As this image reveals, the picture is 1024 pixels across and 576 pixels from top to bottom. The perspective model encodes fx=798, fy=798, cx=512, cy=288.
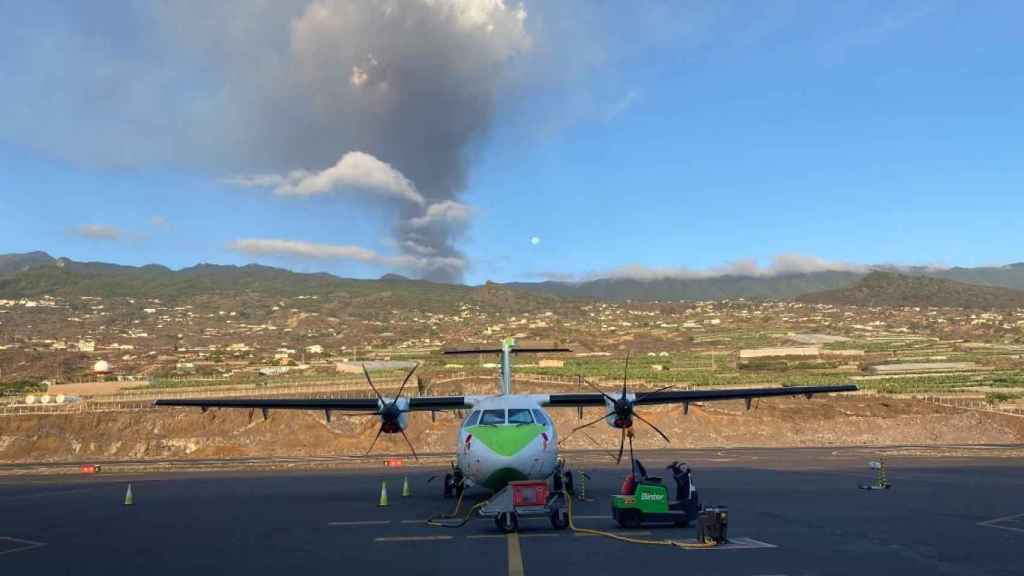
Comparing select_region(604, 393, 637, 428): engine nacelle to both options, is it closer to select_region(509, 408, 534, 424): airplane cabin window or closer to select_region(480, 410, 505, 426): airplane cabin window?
select_region(509, 408, 534, 424): airplane cabin window

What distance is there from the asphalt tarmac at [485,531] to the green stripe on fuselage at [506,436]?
175 cm

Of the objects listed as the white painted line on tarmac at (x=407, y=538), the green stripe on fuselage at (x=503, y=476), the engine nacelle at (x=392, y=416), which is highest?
the engine nacelle at (x=392, y=416)

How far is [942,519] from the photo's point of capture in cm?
1838

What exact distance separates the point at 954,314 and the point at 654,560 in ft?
706

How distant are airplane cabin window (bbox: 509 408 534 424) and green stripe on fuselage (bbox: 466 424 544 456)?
356mm

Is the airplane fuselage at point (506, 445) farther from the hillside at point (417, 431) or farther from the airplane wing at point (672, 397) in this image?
the hillside at point (417, 431)

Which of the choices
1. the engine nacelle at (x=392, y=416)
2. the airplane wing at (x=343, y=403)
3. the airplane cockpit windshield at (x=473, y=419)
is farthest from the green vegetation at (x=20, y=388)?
the airplane cockpit windshield at (x=473, y=419)

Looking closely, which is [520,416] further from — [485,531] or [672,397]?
[672,397]

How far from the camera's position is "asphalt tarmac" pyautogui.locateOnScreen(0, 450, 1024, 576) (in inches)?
520

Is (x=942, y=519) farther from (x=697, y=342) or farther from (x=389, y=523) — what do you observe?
(x=697, y=342)

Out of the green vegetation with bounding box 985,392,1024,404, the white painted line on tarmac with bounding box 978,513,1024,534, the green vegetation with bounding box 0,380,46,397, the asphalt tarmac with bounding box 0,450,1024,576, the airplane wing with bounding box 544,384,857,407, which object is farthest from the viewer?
the green vegetation with bounding box 0,380,46,397

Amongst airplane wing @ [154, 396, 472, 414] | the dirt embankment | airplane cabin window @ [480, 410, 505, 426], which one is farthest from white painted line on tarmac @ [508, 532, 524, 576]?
the dirt embankment

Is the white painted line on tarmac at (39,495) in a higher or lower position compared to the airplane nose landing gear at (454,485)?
lower

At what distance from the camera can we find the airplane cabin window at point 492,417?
19781 millimetres
